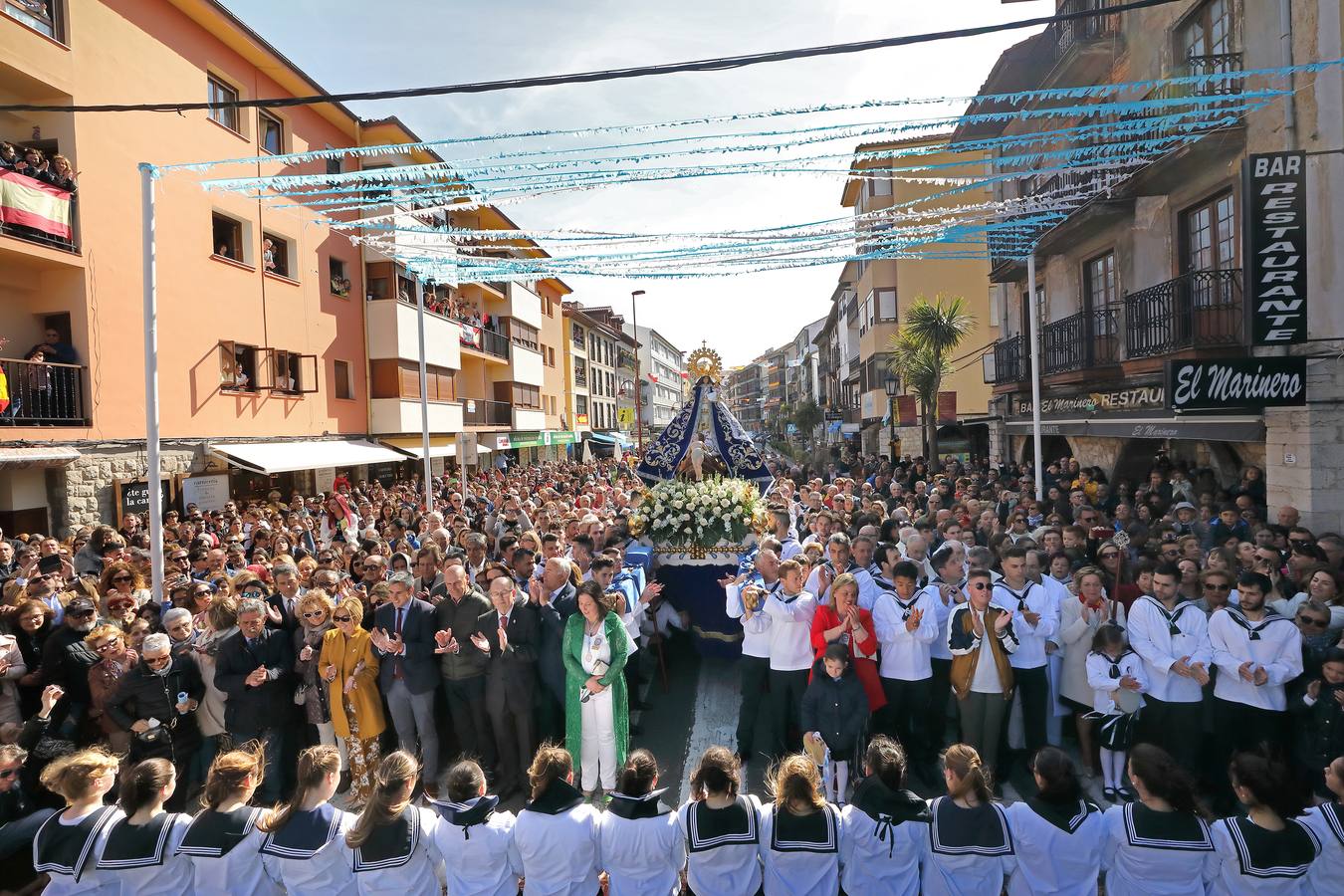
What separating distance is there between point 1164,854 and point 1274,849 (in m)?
0.43

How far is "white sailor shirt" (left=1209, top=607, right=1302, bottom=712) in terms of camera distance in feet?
16.1

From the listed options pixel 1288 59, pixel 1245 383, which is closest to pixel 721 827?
pixel 1245 383

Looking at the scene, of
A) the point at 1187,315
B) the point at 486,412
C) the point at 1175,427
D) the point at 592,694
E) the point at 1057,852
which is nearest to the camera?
the point at 1057,852

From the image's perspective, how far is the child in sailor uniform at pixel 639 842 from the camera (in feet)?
11.8

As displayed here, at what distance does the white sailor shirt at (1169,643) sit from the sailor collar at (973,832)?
→ 248 centimetres

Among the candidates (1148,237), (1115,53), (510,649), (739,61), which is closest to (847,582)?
(510,649)

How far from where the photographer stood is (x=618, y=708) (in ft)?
18.9

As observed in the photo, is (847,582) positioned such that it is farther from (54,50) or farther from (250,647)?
(54,50)

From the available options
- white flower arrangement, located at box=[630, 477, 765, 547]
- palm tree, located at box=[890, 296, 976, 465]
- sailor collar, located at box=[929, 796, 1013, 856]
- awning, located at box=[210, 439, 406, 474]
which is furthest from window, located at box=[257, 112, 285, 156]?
sailor collar, located at box=[929, 796, 1013, 856]

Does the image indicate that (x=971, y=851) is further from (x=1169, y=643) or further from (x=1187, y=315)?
(x=1187, y=315)

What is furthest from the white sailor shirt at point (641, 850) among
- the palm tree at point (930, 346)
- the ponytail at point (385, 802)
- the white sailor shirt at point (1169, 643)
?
the palm tree at point (930, 346)

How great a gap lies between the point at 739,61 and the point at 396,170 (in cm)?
312

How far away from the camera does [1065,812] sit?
139 inches

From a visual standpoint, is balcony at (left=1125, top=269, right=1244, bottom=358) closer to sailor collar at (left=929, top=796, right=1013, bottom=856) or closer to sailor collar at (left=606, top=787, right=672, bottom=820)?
sailor collar at (left=929, top=796, right=1013, bottom=856)
